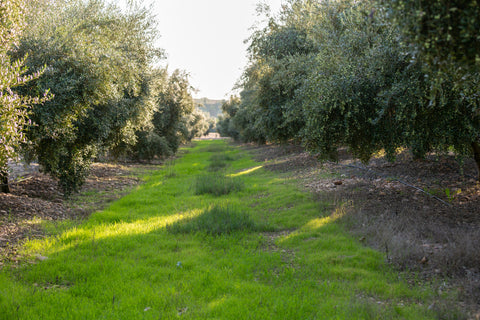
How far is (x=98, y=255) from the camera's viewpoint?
7625 millimetres

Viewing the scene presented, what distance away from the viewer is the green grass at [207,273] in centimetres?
525

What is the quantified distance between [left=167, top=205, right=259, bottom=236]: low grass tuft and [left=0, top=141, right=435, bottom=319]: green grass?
3cm

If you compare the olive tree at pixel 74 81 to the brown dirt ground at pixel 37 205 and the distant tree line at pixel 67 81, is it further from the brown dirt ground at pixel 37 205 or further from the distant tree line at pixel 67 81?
the brown dirt ground at pixel 37 205

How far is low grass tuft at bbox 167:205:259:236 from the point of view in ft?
30.7

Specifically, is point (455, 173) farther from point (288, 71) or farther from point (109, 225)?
point (109, 225)

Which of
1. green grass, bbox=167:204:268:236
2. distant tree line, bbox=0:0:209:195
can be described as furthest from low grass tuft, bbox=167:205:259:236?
distant tree line, bbox=0:0:209:195

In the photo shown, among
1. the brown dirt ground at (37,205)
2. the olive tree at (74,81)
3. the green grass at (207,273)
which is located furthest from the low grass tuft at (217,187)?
the olive tree at (74,81)

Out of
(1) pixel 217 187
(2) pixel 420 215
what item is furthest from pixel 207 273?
(1) pixel 217 187

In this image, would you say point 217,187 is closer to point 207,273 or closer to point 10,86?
point 207,273

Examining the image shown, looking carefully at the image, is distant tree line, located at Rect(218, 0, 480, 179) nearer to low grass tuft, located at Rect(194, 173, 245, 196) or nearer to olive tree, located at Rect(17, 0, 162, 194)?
low grass tuft, located at Rect(194, 173, 245, 196)

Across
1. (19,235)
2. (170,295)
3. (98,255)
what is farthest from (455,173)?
(19,235)

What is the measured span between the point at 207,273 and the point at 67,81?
719 centimetres

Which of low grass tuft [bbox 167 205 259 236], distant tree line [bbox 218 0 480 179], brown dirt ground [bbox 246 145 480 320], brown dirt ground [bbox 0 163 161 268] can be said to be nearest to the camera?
distant tree line [bbox 218 0 480 179]

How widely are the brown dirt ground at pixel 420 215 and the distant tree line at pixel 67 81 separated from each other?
7875 mm
